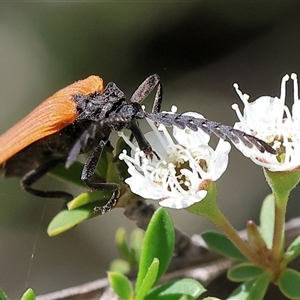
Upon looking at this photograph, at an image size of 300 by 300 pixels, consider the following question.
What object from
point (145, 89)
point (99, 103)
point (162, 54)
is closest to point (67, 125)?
point (99, 103)

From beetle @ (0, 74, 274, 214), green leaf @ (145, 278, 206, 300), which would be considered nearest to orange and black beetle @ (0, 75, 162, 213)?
beetle @ (0, 74, 274, 214)

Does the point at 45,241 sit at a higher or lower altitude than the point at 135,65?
lower

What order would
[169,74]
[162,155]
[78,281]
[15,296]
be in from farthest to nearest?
[169,74], [78,281], [15,296], [162,155]

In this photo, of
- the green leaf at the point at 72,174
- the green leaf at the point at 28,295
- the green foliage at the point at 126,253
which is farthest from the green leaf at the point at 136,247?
the green leaf at the point at 28,295

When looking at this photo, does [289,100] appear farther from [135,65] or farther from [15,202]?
[15,202]

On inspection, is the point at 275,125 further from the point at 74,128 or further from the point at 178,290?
the point at 74,128

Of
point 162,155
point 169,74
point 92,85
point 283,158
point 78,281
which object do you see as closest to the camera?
point 283,158

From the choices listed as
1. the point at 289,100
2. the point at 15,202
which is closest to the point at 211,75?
the point at 289,100
